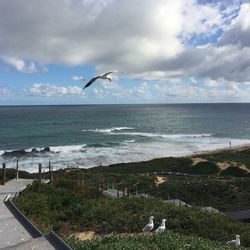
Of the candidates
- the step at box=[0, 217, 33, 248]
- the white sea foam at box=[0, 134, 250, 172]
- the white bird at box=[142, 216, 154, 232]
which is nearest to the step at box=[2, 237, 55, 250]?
the step at box=[0, 217, 33, 248]

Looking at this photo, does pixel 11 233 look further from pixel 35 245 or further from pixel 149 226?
pixel 149 226

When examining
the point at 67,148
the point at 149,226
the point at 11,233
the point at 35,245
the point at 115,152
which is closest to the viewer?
the point at 35,245

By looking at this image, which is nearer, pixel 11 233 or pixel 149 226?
pixel 11 233

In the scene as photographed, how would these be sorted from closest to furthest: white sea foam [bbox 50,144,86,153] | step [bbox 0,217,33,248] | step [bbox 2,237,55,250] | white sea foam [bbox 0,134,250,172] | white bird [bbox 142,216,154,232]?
1. step [bbox 2,237,55,250]
2. step [bbox 0,217,33,248]
3. white bird [bbox 142,216,154,232]
4. white sea foam [bbox 0,134,250,172]
5. white sea foam [bbox 50,144,86,153]

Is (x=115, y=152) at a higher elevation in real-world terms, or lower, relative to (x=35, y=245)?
lower

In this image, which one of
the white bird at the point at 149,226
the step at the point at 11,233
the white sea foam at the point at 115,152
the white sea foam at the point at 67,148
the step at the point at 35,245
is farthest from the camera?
the white sea foam at the point at 67,148

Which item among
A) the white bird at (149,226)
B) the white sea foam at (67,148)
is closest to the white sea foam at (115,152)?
the white sea foam at (67,148)

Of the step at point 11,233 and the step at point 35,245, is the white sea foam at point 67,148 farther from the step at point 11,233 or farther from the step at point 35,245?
the step at point 35,245

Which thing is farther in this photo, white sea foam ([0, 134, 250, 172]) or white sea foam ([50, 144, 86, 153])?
white sea foam ([50, 144, 86, 153])

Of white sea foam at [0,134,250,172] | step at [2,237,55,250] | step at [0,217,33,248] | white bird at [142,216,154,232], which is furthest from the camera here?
white sea foam at [0,134,250,172]

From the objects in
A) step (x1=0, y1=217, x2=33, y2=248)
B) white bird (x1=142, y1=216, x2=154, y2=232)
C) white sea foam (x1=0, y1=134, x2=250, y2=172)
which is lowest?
white sea foam (x1=0, y1=134, x2=250, y2=172)

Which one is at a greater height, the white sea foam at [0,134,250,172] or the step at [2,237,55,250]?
the step at [2,237,55,250]

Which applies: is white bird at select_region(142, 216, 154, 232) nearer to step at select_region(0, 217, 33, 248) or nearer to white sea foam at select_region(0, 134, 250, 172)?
step at select_region(0, 217, 33, 248)

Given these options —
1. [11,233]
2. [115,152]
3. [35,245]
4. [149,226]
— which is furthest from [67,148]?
[35,245]
